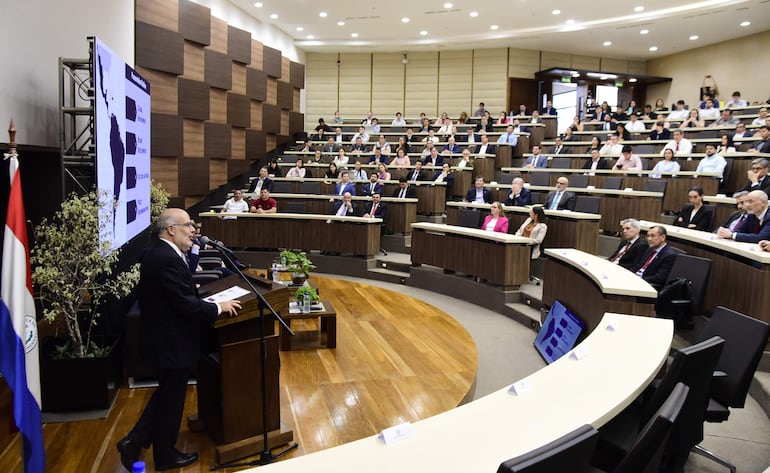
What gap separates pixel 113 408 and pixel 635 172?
6945 millimetres

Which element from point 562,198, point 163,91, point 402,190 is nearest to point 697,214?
point 562,198

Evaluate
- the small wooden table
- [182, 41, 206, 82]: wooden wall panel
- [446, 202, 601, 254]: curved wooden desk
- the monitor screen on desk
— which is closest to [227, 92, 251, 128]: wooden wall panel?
[182, 41, 206, 82]: wooden wall panel

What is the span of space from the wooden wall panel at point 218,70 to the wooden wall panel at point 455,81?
24.2ft

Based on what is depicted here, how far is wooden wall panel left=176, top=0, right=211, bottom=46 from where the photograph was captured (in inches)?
348

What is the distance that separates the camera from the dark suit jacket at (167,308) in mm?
2381

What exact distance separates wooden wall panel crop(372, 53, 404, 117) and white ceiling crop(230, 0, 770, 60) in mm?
379

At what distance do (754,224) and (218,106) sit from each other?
341 inches

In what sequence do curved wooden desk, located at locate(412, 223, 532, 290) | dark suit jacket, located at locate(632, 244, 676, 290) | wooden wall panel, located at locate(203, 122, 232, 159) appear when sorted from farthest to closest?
1. wooden wall panel, located at locate(203, 122, 232, 159)
2. curved wooden desk, located at locate(412, 223, 532, 290)
3. dark suit jacket, located at locate(632, 244, 676, 290)

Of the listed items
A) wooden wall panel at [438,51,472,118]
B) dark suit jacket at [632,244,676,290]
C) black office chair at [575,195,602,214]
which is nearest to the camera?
dark suit jacket at [632,244,676,290]

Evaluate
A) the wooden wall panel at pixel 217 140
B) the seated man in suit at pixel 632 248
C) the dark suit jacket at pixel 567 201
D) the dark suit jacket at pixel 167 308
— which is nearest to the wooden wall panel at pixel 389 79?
the wooden wall panel at pixel 217 140

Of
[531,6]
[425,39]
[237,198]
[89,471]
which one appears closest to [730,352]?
[89,471]

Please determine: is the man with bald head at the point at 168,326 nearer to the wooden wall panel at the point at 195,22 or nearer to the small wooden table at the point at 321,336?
the small wooden table at the point at 321,336

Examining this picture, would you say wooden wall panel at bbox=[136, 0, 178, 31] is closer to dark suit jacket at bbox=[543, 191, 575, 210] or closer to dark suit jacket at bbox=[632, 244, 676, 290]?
dark suit jacket at bbox=[543, 191, 575, 210]

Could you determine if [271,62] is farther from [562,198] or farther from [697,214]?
[697,214]
